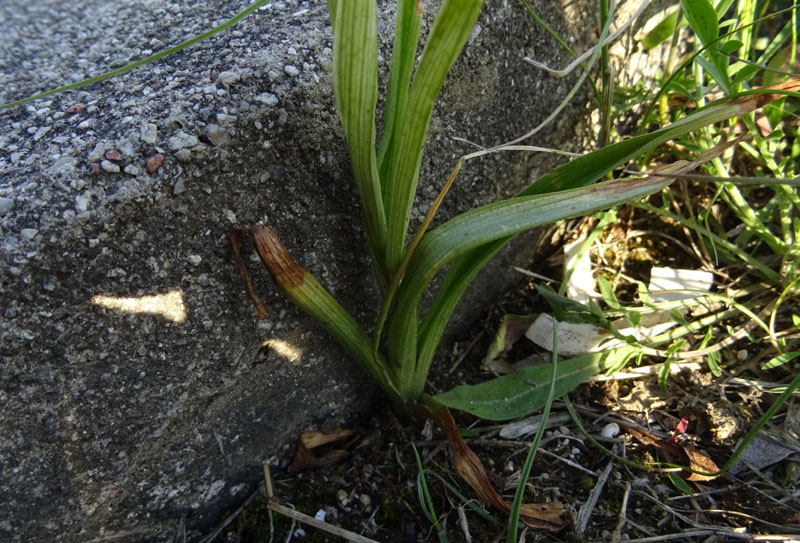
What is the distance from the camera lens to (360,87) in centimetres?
84

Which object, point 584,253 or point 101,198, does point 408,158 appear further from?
point 584,253

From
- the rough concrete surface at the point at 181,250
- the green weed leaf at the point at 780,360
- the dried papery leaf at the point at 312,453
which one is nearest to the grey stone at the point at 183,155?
the rough concrete surface at the point at 181,250

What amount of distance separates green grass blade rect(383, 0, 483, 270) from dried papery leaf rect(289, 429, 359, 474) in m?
0.45

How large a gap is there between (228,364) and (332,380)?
0.24 metres

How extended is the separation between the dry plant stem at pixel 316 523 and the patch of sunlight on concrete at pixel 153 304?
0.43 metres

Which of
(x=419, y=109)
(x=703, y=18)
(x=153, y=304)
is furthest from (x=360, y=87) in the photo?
(x=703, y=18)

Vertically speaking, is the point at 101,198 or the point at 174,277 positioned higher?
the point at 101,198

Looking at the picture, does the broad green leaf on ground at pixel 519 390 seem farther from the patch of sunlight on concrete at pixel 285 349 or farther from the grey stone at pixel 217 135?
the grey stone at pixel 217 135

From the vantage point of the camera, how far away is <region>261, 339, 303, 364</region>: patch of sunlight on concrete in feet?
3.62

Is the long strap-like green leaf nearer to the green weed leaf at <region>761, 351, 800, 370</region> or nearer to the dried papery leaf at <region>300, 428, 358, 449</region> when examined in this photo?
the dried papery leaf at <region>300, 428, 358, 449</region>

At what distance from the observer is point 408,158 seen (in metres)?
0.89

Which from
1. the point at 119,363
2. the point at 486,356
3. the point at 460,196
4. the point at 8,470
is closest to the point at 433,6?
the point at 460,196

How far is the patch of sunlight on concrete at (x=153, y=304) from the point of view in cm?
93

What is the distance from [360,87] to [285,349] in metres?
0.52
